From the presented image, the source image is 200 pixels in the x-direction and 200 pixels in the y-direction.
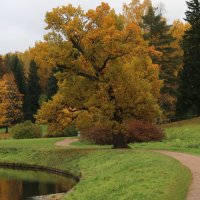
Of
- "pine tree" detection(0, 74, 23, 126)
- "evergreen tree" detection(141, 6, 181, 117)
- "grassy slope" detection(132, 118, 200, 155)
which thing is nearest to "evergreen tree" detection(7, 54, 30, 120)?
"pine tree" detection(0, 74, 23, 126)

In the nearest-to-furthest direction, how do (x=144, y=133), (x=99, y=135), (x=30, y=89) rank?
(x=144, y=133), (x=99, y=135), (x=30, y=89)

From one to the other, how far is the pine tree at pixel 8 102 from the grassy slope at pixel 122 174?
124ft

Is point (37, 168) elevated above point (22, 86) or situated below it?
below

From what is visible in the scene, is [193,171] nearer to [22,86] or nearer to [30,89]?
[22,86]

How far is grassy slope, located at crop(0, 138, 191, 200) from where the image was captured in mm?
14867

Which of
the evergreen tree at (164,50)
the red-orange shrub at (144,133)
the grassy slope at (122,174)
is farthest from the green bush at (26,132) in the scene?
the red-orange shrub at (144,133)

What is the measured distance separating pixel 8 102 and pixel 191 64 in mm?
33307

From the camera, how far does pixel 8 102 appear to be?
232 feet

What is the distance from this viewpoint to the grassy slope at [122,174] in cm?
1487

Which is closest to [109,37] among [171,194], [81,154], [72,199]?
[81,154]

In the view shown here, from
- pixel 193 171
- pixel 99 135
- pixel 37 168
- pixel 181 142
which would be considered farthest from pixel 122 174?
pixel 99 135

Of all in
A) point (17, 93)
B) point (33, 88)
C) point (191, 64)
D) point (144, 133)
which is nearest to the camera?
point (144, 133)

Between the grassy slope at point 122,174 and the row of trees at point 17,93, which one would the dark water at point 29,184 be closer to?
the grassy slope at point 122,174

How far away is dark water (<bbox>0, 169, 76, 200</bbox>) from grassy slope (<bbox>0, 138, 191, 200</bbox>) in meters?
1.21
